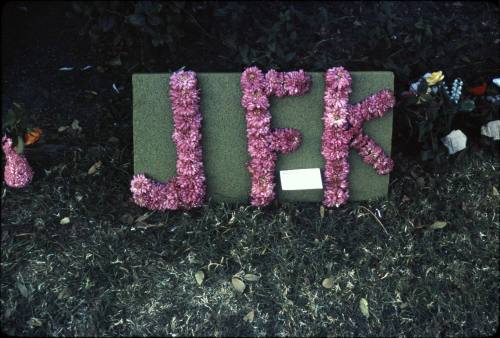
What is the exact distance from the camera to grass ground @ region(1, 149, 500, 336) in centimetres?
264

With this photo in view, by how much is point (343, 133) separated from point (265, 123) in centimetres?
42

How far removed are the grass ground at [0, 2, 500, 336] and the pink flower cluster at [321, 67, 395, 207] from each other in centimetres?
18

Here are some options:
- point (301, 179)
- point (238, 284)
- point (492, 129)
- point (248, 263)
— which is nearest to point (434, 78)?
point (492, 129)

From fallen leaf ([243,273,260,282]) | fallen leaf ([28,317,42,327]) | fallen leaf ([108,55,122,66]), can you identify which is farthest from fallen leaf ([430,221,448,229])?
fallen leaf ([108,55,122,66])

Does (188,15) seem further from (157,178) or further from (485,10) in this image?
(485,10)

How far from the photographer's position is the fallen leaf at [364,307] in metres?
2.68

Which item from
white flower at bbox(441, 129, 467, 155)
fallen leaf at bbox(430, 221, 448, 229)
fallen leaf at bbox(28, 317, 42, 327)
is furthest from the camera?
white flower at bbox(441, 129, 467, 155)

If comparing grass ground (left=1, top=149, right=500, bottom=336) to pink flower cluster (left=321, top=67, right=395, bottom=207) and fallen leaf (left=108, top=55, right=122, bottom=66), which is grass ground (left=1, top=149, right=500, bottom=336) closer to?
pink flower cluster (left=321, top=67, right=395, bottom=207)

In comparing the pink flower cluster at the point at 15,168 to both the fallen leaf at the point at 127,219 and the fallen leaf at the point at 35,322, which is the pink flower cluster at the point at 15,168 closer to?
the fallen leaf at the point at 127,219

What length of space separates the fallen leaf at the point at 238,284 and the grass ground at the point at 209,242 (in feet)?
0.08

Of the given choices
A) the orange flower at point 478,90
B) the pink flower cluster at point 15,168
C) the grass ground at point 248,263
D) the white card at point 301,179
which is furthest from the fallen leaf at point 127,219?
the orange flower at point 478,90

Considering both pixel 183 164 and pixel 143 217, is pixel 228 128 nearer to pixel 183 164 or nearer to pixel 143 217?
pixel 183 164

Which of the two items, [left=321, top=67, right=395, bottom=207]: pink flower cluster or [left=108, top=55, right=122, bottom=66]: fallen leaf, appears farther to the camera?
[left=108, top=55, right=122, bottom=66]: fallen leaf

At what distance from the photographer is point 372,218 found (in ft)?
10.2
